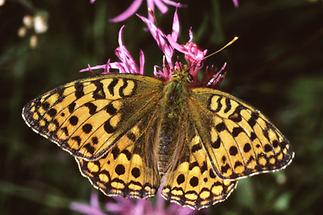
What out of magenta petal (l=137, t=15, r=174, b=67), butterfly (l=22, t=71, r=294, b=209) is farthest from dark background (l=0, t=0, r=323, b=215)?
butterfly (l=22, t=71, r=294, b=209)

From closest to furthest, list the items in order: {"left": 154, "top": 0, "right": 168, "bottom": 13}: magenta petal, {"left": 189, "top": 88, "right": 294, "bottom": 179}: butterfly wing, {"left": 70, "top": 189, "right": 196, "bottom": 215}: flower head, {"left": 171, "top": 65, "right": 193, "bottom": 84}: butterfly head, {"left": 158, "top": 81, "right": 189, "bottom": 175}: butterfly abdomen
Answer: {"left": 189, "top": 88, "right": 294, "bottom": 179}: butterfly wing
{"left": 158, "top": 81, "right": 189, "bottom": 175}: butterfly abdomen
{"left": 171, "top": 65, "right": 193, "bottom": 84}: butterfly head
{"left": 154, "top": 0, "right": 168, "bottom": 13}: magenta petal
{"left": 70, "top": 189, "right": 196, "bottom": 215}: flower head

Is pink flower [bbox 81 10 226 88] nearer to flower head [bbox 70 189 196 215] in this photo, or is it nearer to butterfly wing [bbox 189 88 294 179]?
butterfly wing [bbox 189 88 294 179]

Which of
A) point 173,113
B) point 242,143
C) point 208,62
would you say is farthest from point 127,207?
point 242,143

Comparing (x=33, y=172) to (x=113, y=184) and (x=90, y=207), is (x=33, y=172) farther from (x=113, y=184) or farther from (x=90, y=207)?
(x=113, y=184)

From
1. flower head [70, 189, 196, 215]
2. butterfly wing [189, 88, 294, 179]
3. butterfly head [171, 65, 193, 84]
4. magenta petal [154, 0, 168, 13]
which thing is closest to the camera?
butterfly wing [189, 88, 294, 179]

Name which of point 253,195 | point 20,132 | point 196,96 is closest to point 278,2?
point 253,195
